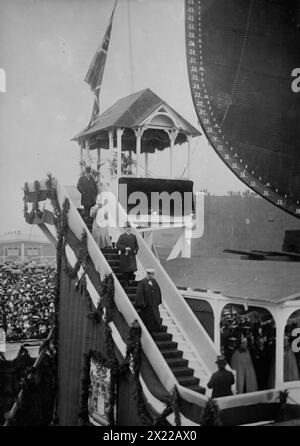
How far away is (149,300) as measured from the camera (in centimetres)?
585

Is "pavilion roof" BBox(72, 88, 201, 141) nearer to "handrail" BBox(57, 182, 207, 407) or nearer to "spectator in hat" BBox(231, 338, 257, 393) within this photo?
"handrail" BBox(57, 182, 207, 407)

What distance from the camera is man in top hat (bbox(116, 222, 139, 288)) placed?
6.29 m

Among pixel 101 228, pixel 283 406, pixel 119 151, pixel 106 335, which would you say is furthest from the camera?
pixel 101 228

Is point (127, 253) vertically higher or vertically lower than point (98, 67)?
lower

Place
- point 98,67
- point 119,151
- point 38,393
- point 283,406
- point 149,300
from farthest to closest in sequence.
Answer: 1. point 119,151
2. point 38,393
3. point 98,67
4. point 149,300
5. point 283,406

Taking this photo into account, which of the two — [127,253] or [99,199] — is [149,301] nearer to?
[127,253]

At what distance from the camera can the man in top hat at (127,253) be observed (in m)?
6.29

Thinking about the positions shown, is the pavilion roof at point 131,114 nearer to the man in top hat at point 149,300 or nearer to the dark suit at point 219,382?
the man in top hat at point 149,300

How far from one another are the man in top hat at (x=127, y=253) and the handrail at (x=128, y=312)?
0.26 metres

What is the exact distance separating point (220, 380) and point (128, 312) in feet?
3.84

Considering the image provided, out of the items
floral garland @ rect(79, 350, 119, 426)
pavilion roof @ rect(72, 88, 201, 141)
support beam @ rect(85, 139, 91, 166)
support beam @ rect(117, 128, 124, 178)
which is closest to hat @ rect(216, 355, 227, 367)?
floral garland @ rect(79, 350, 119, 426)

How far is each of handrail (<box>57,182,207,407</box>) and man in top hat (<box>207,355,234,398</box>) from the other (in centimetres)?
32

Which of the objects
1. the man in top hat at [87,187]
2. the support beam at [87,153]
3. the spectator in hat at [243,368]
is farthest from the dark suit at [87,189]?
the spectator in hat at [243,368]

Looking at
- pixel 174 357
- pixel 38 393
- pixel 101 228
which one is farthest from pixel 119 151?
pixel 38 393
